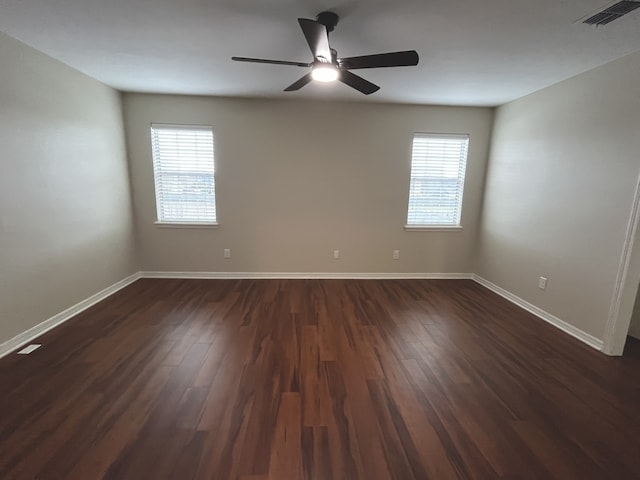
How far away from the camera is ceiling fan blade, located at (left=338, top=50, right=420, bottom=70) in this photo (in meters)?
1.84

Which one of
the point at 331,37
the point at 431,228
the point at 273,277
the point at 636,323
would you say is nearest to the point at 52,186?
the point at 273,277

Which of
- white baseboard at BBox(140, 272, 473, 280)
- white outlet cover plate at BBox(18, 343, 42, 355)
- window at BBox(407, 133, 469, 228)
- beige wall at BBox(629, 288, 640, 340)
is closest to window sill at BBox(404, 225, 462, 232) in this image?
window at BBox(407, 133, 469, 228)

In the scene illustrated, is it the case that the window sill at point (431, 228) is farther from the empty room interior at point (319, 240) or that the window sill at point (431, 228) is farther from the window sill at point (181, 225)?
the window sill at point (181, 225)

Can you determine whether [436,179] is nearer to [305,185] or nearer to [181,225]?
[305,185]

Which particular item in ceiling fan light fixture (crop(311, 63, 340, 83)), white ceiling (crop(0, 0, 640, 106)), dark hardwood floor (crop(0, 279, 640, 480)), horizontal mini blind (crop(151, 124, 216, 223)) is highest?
white ceiling (crop(0, 0, 640, 106))

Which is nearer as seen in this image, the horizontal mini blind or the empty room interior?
the empty room interior

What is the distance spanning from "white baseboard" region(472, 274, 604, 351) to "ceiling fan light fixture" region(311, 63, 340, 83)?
3380mm

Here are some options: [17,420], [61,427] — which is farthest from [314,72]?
[17,420]

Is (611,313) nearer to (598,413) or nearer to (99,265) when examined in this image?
(598,413)

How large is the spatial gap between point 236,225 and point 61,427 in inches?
113

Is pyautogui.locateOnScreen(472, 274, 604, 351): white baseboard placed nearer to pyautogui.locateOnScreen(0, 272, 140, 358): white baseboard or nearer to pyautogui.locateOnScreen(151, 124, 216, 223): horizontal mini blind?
pyautogui.locateOnScreen(151, 124, 216, 223): horizontal mini blind

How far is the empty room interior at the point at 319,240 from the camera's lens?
165 centimetres

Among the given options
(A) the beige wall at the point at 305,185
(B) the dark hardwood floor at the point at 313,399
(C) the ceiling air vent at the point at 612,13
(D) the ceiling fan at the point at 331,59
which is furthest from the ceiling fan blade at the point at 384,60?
(B) the dark hardwood floor at the point at 313,399

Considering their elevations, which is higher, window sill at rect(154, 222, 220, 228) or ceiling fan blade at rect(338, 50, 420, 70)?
ceiling fan blade at rect(338, 50, 420, 70)
